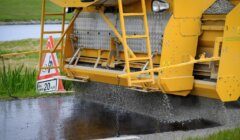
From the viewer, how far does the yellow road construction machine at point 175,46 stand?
26.4 ft

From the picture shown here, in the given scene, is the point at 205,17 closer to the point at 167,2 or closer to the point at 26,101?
the point at 167,2

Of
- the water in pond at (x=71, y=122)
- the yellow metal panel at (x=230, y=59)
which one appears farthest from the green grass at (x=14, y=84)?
the yellow metal panel at (x=230, y=59)

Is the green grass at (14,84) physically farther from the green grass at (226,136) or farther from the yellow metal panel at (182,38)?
the green grass at (226,136)

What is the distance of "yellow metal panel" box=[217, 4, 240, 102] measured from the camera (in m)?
8.02

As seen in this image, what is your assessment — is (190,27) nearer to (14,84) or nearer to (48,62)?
(48,62)

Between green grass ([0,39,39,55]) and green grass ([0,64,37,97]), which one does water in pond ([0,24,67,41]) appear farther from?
green grass ([0,64,37,97])

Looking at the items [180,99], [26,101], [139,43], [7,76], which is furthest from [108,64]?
[7,76]

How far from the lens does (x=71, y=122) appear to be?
8797 mm

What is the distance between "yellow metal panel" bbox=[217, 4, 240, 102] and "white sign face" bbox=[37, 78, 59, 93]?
4.05 metres

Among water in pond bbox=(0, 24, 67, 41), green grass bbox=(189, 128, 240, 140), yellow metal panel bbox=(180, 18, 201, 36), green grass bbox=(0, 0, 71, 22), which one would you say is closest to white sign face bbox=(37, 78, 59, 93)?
yellow metal panel bbox=(180, 18, 201, 36)

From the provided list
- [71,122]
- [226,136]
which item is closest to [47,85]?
[71,122]

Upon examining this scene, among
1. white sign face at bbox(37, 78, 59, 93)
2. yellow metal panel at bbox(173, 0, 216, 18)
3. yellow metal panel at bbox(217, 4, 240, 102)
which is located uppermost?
yellow metal panel at bbox(173, 0, 216, 18)

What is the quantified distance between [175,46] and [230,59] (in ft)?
2.52

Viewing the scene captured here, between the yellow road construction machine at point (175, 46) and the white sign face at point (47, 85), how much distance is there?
6.60 feet
